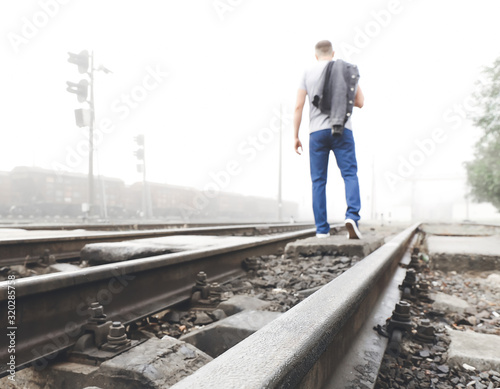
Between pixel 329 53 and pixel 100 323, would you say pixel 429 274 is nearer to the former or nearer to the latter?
pixel 329 53

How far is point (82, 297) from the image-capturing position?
1675 millimetres

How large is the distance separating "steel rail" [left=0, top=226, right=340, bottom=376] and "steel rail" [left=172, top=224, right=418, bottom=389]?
3.08ft

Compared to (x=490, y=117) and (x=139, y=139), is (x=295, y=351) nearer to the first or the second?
(x=139, y=139)

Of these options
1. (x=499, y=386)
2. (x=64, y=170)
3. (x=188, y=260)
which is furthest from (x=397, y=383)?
(x=64, y=170)

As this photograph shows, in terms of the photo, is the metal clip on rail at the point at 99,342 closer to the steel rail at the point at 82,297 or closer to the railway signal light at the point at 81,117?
the steel rail at the point at 82,297

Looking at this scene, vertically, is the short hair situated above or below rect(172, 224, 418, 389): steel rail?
above

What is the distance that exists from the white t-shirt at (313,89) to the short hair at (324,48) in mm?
153

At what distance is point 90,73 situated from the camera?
14.1 m

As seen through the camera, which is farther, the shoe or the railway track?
the shoe

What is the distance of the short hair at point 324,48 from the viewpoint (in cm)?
395

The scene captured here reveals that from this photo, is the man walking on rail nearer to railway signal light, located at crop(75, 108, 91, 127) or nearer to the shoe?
the shoe

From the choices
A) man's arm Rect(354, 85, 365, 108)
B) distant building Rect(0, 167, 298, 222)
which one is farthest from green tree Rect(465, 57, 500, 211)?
distant building Rect(0, 167, 298, 222)

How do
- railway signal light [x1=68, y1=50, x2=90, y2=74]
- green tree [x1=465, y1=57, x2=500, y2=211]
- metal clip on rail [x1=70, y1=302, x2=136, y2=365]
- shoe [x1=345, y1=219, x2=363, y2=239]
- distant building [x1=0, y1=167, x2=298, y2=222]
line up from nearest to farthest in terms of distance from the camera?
metal clip on rail [x1=70, y1=302, x2=136, y2=365] → shoe [x1=345, y1=219, x2=363, y2=239] → railway signal light [x1=68, y1=50, x2=90, y2=74] → green tree [x1=465, y1=57, x2=500, y2=211] → distant building [x1=0, y1=167, x2=298, y2=222]

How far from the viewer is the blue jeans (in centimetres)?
384
